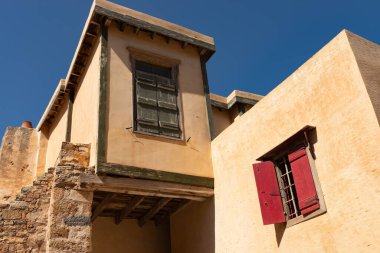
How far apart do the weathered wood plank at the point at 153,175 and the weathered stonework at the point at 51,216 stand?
0.36 metres

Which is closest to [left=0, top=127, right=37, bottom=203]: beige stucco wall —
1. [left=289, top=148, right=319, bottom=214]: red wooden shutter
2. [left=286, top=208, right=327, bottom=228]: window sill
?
[left=286, top=208, right=327, bottom=228]: window sill

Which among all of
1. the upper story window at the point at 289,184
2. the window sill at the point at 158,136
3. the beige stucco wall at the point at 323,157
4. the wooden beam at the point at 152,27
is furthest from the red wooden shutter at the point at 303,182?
the wooden beam at the point at 152,27

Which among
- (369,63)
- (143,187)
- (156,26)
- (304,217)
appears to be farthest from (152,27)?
(304,217)

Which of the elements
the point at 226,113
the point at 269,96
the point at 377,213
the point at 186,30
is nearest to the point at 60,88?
the point at 186,30

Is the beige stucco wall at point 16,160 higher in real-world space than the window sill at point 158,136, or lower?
higher

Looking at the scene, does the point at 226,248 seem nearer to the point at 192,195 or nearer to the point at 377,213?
the point at 192,195

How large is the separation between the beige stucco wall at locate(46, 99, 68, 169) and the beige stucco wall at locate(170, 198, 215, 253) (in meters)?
3.87

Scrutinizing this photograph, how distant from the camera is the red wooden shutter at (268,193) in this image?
7082 millimetres

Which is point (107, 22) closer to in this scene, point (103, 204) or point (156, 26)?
point (156, 26)

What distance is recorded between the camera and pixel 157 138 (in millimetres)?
8898

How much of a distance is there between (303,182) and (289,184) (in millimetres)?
465

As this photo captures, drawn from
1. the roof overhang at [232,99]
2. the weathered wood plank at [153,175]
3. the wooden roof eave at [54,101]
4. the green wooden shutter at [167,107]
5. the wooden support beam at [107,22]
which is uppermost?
the wooden support beam at [107,22]

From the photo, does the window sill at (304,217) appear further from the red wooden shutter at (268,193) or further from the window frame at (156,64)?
the window frame at (156,64)

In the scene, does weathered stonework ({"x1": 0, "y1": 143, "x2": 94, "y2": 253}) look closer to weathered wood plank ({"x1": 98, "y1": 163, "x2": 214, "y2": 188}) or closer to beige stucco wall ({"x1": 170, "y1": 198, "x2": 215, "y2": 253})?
weathered wood plank ({"x1": 98, "y1": 163, "x2": 214, "y2": 188})
